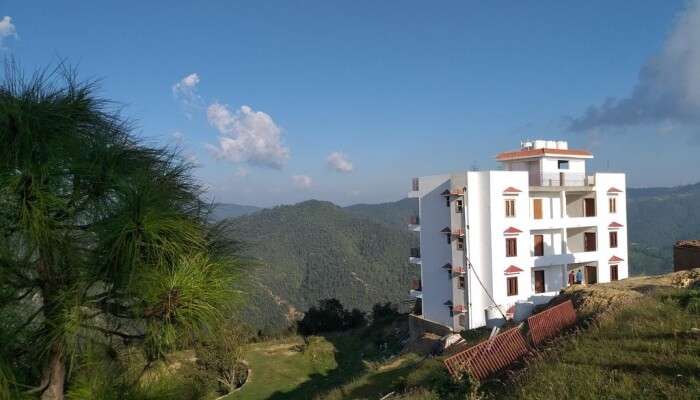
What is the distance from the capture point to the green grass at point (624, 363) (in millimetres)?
4949

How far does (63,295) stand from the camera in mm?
3184

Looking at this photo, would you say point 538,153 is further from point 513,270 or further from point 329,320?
point 329,320

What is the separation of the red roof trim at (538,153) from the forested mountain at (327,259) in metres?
58.5

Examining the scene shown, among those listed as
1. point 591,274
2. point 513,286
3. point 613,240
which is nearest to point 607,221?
point 613,240

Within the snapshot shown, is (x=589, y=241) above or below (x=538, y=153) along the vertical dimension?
below

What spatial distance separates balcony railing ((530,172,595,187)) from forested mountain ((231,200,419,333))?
59.7 m

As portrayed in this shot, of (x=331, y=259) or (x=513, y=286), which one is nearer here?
(x=513, y=286)

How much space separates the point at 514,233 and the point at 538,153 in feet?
19.9

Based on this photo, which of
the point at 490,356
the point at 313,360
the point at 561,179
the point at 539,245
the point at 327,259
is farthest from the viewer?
the point at 327,259

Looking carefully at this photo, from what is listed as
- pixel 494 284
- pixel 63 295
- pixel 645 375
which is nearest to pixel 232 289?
pixel 63 295

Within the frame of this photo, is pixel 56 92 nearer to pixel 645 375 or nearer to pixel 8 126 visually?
pixel 8 126

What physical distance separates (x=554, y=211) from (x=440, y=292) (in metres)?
8.95

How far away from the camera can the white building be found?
27891 millimetres

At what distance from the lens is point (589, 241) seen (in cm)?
3222
